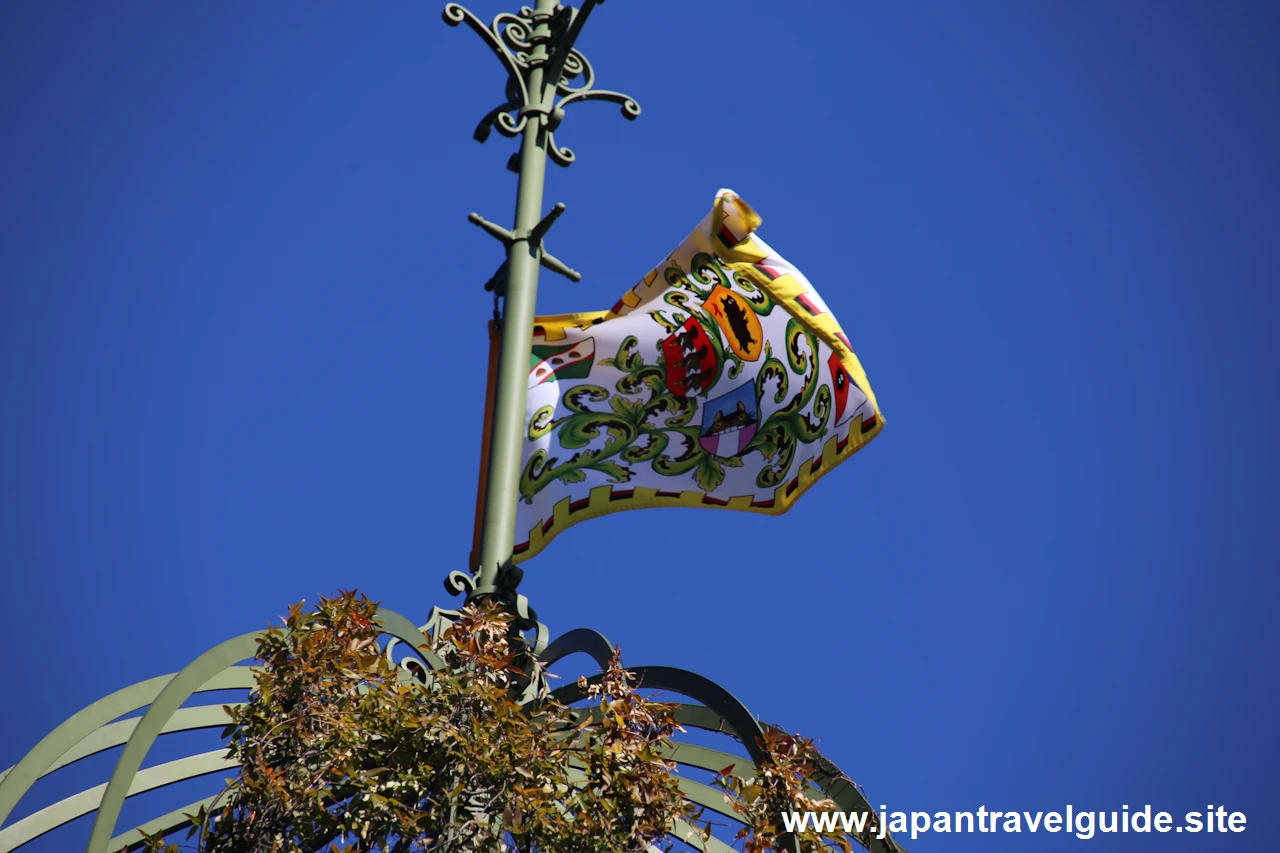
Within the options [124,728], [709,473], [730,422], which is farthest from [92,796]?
[730,422]

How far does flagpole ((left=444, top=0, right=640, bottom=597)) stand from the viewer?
599cm

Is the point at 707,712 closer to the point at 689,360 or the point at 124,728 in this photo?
the point at 124,728

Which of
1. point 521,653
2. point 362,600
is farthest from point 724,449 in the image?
point 362,600

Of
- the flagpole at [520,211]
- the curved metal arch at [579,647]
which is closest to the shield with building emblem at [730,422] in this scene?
the flagpole at [520,211]

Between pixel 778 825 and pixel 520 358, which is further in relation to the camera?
pixel 520 358

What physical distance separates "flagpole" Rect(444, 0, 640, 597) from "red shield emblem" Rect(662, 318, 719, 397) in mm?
1157

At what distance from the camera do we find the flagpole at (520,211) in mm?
5988

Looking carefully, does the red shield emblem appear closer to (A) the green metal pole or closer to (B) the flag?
(B) the flag

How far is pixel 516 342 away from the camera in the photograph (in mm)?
6355

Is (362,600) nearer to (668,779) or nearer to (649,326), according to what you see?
(668,779)

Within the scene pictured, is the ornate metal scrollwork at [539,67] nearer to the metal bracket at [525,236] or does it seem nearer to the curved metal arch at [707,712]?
the metal bracket at [525,236]

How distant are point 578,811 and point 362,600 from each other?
1019mm

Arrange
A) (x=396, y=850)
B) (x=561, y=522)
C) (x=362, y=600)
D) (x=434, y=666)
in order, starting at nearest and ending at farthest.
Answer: (x=396, y=850)
(x=362, y=600)
(x=434, y=666)
(x=561, y=522)

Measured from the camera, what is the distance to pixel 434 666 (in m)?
5.19
